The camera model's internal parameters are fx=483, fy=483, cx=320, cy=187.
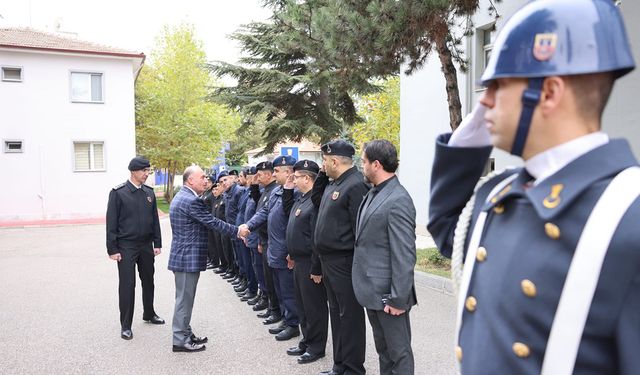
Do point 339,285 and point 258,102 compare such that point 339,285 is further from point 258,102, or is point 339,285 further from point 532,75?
point 258,102

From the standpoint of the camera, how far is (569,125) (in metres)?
1.19

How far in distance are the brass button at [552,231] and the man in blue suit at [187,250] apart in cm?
465

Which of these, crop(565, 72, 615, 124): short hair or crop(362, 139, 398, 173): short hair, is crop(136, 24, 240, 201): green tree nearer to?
crop(362, 139, 398, 173): short hair

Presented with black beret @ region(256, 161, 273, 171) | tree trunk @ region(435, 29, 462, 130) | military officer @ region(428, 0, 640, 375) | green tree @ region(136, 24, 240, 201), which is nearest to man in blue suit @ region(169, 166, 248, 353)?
black beret @ region(256, 161, 273, 171)

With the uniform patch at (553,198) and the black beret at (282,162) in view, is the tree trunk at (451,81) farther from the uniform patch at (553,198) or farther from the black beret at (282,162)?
the uniform patch at (553,198)

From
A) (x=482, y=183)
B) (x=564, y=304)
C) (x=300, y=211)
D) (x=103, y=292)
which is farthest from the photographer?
(x=103, y=292)

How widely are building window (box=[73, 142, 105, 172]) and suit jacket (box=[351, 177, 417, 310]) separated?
21.8m

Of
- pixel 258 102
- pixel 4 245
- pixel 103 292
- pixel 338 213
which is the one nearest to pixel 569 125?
pixel 338 213

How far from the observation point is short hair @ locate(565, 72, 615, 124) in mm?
1156

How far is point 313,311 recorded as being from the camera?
16.7 ft

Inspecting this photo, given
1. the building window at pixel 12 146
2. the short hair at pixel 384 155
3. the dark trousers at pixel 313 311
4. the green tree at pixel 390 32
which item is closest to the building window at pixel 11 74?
the building window at pixel 12 146

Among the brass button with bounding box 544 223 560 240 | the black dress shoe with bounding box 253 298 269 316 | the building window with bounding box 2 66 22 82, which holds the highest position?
the building window with bounding box 2 66 22 82

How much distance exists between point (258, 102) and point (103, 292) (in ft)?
41.4

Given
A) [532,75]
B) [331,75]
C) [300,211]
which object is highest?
[331,75]
